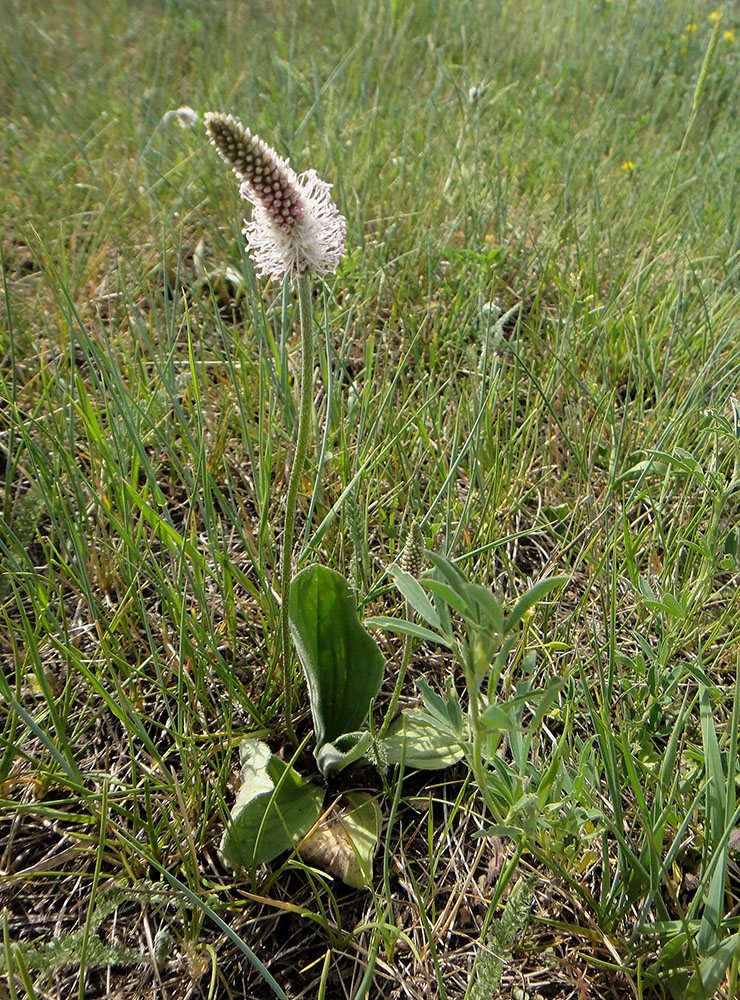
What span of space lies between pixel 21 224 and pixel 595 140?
101 inches

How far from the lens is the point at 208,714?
4.85 ft

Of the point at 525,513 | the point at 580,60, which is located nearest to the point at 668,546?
the point at 525,513

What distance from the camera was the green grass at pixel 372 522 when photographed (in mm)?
1128

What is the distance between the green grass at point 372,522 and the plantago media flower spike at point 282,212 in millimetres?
305

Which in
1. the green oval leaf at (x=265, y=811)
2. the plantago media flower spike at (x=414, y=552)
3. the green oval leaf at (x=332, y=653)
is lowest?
the green oval leaf at (x=265, y=811)

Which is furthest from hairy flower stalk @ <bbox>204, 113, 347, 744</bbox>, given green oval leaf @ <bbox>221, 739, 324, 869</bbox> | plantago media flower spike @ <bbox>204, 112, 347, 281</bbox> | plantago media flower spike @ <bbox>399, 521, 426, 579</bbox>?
green oval leaf @ <bbox>221, 739, 324, 869</bbox>

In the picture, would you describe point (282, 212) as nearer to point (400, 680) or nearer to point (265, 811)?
point (400, 680)

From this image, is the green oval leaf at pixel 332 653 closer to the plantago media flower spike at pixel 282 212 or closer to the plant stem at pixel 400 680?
the plant stem at pixel 400 680

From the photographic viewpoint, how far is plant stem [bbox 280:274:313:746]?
1.12 m

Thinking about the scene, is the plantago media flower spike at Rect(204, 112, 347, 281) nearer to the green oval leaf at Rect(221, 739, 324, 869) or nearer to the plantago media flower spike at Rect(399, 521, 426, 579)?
the plantago media flower spike at Rect(399, 521, 426, 579)

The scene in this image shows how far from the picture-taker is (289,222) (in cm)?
114

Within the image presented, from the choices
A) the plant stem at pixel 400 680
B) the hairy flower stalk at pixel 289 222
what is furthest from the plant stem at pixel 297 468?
the plant stem at pixel 400 680

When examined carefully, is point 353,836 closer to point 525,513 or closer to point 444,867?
point 444,867

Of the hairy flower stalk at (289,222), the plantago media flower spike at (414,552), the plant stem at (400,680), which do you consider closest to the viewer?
the hairy flower stalk at (289,222)
